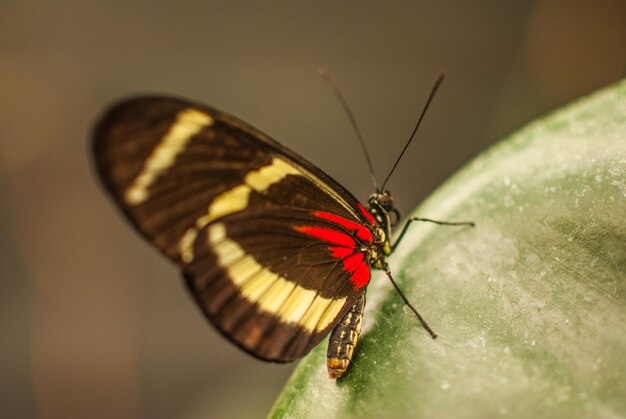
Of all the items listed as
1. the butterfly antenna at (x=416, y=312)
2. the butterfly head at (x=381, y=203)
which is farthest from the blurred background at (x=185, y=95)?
the butterfly antenna at (x=416, y=312)

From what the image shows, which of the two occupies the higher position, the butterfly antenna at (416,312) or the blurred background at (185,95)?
the butterfly antenna at (416,312)

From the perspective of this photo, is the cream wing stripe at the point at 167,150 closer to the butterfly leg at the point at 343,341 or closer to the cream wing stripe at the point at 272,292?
the cream wing stripe at the point at 272,292

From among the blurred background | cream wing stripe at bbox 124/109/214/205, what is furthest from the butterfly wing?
the blurred background

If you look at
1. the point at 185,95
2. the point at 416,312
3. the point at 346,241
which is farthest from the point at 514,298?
the point at 185,95

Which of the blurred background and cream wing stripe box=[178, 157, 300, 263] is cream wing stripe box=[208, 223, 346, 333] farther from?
the blurred background

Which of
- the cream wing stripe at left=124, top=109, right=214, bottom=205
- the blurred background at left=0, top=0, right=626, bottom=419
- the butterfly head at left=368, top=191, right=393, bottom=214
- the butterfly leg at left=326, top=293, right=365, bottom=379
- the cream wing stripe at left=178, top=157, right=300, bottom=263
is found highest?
the cream wing stripe at left=124, top=109, right=214, bottom=205

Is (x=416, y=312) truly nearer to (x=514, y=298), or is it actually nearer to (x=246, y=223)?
(x=514, y=298)

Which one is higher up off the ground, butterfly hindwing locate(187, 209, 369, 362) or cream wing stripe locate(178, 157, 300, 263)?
cream wing stripe locate(178, 157, 300, 263)
